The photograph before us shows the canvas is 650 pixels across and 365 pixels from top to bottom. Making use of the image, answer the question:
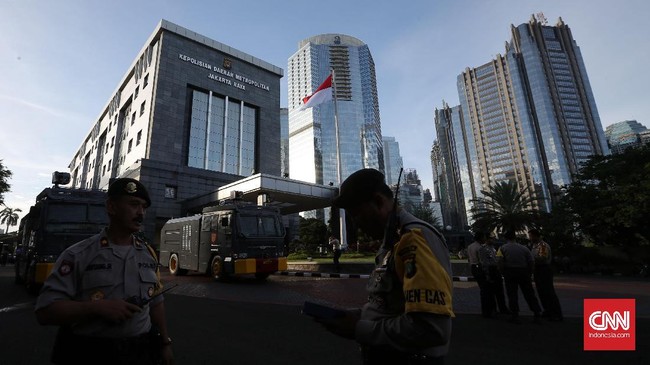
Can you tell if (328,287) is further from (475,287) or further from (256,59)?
(256,59)

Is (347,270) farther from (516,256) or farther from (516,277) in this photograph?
(516,256)

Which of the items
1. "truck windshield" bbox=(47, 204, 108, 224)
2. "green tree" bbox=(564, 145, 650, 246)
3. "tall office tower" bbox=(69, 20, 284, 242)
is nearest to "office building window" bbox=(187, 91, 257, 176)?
"tall office tower" bbox=(69, 20, 284, 242)

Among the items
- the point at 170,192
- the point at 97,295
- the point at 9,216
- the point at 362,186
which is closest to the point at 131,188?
the point at 97,295

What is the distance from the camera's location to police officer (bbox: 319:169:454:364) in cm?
130

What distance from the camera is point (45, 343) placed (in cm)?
491

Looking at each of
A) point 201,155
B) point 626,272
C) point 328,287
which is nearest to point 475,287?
point 328,287

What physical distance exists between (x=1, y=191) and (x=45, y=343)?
29168 mm

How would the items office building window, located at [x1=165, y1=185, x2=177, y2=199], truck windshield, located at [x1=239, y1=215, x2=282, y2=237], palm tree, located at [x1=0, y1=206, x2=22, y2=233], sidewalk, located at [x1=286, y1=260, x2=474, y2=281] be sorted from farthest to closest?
palm tree, located at [x1=0, y1=206, x2=22, y2=233]
office building window, located at [x1=165, y1=185, x2=177, y2=199]
sidewalk, located at [x1=286, y1=260, x2=474, y2=281]
truck windshield, located at [x1=239, y1=215, x2=282, y2=237]

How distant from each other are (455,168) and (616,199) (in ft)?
412

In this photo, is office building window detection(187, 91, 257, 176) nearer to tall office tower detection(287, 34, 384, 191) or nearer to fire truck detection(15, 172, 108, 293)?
fire truck detection(15, 172, 108, 293)

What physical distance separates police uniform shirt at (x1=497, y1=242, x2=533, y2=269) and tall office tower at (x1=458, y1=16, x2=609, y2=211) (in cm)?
10451

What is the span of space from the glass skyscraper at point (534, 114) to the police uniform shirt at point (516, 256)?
3533 inches

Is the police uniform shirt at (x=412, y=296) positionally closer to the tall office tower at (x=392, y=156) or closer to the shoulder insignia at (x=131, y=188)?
the shoulder insignia at (x=131, y=188)

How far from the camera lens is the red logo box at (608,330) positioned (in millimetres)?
4703
